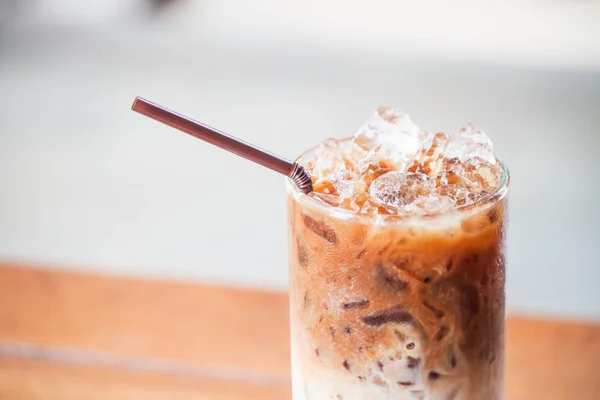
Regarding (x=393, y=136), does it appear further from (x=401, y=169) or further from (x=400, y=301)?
(x=400, y=301)

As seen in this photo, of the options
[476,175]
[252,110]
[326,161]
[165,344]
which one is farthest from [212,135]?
[252,110]

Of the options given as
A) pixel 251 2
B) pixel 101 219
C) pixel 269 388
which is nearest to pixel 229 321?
pixel 269 388

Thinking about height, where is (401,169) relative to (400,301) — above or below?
above

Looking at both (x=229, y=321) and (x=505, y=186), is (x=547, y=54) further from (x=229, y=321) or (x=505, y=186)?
(x=505, y=186)

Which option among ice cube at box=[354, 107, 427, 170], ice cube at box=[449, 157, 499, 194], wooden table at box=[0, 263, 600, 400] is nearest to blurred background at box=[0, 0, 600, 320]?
wooden table at box=[0, 263, 600, 400]

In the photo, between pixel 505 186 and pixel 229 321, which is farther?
pixel 229 321

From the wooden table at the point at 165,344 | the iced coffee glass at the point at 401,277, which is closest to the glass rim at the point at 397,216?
the iced coffee glass at the point at 401,277

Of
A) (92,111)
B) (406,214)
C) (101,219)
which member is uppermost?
(92,111)
